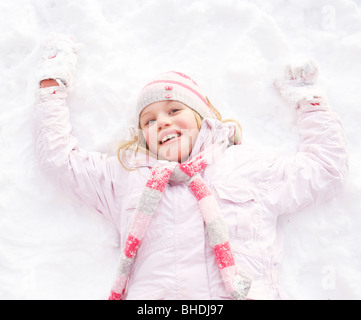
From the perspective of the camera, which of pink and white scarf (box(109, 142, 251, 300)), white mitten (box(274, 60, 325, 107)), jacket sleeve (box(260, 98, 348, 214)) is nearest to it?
pink and white scarf (box(109, 142, 251, 300))

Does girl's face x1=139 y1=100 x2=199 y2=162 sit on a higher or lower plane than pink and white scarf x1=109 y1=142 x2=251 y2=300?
higher

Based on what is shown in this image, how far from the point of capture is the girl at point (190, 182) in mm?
1452

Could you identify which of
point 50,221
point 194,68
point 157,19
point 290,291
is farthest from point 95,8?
point 290,291

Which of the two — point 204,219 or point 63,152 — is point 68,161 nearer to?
point 63,152

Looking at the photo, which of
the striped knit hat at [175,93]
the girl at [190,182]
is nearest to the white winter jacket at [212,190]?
the girl at [190,182]

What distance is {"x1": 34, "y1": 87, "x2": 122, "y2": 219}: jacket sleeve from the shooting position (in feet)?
5.49

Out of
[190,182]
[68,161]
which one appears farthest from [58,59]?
[190,182]

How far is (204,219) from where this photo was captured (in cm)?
148

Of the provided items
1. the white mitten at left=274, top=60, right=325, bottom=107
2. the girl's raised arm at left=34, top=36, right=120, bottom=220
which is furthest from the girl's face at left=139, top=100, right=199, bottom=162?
the white mitten at left=274, top=60, right=325, bottom=107

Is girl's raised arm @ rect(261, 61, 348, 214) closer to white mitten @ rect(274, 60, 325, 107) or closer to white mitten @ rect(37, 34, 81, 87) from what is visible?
white mitten @ rect(274, 60, 325, 107)

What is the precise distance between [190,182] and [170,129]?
0.24 meters

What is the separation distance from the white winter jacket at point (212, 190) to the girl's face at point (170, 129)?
0.05 metres

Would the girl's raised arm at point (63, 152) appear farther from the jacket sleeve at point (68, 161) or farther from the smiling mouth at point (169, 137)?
the smiling mouth at point (169, 137)
